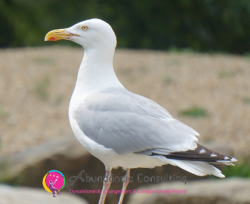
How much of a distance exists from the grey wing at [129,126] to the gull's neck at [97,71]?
3.8 inches

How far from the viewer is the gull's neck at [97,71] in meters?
2.08

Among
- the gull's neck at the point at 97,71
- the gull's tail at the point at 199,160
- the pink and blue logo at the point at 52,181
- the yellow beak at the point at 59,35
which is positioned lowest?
the pink and blue logo at the point at 52,181

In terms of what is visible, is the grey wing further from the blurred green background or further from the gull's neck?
the blurred green background

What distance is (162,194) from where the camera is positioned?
308 cm

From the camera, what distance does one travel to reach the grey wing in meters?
1.78

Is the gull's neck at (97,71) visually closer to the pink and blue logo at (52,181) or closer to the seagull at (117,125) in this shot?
the seagull at (117,125)

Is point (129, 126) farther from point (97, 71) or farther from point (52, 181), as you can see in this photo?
point (52, 181)

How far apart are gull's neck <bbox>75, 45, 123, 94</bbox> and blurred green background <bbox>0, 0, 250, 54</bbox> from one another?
25.9 feet

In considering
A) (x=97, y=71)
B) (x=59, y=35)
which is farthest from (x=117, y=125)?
(x=59, y=35)

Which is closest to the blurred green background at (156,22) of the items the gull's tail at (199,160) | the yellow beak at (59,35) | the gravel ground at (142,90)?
the gravel ground at (142,90)

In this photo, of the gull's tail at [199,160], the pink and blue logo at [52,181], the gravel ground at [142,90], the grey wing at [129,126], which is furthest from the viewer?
the gravel ground at [142,90]

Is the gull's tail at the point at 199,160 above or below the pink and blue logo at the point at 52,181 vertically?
above

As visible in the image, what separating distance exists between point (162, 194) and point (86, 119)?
58.9 inches

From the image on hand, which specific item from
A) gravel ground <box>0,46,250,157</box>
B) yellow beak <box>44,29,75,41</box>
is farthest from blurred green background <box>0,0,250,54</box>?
yellow beak <box>44,29,75,41</box>
